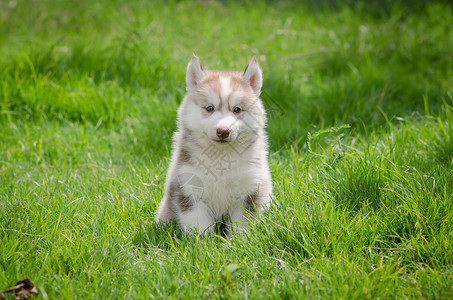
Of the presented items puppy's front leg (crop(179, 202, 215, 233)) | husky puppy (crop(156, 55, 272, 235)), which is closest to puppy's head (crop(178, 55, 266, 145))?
husky puppy (crop(156, 55, 272, 235))

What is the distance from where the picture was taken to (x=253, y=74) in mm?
3320

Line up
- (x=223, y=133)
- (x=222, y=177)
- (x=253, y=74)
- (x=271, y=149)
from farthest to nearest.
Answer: (x=271, y=149), (x=253, y=74), (x=222, y=177), (x=223, y=133)

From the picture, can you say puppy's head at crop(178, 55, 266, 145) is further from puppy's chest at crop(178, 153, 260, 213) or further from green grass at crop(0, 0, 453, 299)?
green grass at crop(0, 0, 453, 299)

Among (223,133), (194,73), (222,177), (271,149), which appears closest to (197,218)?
(222,177)

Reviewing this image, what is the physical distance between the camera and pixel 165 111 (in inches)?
187

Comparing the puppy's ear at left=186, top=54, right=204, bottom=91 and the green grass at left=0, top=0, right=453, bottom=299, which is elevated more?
the puppy's ear at left=186, top=54, right=204, bottom=91

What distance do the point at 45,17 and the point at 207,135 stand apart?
5805 mm

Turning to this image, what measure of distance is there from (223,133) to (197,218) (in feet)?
1.90

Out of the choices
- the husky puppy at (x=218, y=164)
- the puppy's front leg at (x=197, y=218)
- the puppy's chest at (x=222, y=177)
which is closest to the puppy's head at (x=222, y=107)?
the husky puppy at (x=218, y=164)

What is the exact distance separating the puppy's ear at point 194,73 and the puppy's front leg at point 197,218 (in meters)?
0.87

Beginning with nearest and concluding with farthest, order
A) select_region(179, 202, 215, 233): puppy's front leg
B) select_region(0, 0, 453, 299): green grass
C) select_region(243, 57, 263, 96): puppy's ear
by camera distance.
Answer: select_region(0, 0, 453, 299): green grass
select_region(179, 202, 215, 233): puppy's front leg
select_region(243, 57, 263, 96): puppy's ear

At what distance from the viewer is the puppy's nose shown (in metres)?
2.91

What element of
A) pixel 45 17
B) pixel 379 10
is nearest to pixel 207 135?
pixel 45 17

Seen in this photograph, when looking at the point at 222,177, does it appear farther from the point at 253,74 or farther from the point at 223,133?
the point at 253,74
